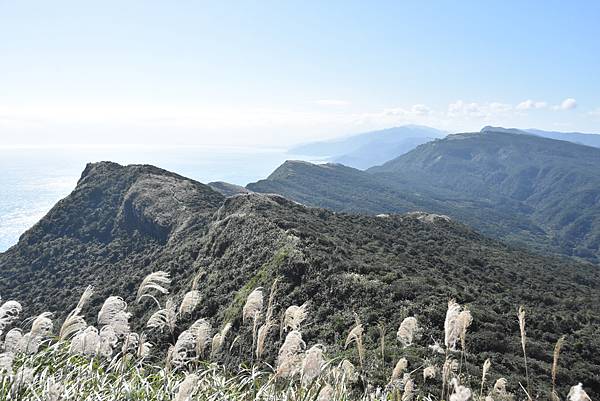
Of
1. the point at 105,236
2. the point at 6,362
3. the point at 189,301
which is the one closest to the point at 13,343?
the point at 6,362

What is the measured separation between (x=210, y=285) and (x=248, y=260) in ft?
9.29

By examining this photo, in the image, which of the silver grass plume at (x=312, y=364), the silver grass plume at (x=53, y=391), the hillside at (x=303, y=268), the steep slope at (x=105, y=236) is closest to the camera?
the silver grass plume at (x=53, y=391)

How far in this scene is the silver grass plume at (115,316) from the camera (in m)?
4.52

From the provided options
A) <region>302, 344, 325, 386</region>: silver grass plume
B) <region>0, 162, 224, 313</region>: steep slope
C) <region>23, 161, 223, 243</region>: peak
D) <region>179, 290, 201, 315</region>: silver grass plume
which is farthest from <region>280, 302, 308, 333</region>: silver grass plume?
<region>23, 161, 223, 243</region>: peak

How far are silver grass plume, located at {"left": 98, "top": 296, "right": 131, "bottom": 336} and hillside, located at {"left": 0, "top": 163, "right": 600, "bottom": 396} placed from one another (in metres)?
0.93

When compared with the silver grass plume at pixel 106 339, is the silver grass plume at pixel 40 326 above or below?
above

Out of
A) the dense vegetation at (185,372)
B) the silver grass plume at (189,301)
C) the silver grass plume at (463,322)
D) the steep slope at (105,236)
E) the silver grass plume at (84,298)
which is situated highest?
the silver grass plume at (463,322)

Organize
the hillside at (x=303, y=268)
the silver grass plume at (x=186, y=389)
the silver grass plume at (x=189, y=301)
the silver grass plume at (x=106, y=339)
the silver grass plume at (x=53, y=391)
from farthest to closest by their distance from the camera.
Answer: the hillside at (x=303, y=268) → the silver grass plume at (x=189, y=301) → the silver grass plume at (x=106, y=339) → the silver grass plume at (x=53, y=391) → the silver grass plume at (x=186, y=389)

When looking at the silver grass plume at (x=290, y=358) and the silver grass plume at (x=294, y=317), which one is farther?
the silver grass plume at (x=294, y=317)

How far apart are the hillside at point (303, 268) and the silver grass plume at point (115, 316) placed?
93 centimetres

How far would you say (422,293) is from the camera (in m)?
19.5

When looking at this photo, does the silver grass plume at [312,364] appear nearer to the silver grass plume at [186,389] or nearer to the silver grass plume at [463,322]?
the silver grass plume at [186,389]

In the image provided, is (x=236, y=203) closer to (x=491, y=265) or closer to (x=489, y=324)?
(x=491, y=265)

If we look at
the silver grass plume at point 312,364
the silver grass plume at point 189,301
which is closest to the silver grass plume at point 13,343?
the silver grass plume at point 189,301
